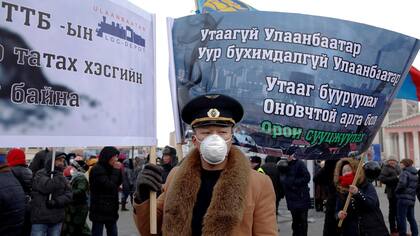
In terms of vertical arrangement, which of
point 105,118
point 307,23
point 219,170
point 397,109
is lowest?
→ point 219,170

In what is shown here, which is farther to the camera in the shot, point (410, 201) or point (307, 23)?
point (410, 201)

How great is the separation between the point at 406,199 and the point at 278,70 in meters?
5.31

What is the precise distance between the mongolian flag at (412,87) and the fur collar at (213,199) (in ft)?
16.9

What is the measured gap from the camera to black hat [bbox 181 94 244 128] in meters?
2.46

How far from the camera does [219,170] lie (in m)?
2.47

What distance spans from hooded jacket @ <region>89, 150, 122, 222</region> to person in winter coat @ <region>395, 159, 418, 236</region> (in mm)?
5452

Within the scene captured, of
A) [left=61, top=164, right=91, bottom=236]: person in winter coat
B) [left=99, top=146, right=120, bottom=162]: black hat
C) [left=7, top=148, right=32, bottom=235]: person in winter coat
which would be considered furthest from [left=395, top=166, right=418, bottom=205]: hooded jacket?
[left=7, top=148, right=32, bottom=235]: person in winter coat

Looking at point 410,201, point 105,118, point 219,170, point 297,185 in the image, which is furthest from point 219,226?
point 410,201

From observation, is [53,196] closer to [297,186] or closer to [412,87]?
[297,186]

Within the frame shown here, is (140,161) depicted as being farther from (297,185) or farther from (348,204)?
(348,204)

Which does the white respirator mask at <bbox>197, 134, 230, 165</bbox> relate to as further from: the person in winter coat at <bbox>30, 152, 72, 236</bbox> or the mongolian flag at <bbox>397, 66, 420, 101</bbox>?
the mongolian flag at <bbox>397, 66, 420, 101</bbox>

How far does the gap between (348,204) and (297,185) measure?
259cm

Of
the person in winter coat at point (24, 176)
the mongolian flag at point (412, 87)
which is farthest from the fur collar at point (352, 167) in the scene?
the person in winter coat at point (24, 176)

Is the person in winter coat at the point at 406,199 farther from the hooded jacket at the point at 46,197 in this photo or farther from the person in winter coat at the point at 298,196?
the hooded jacket at the point at 46,197
